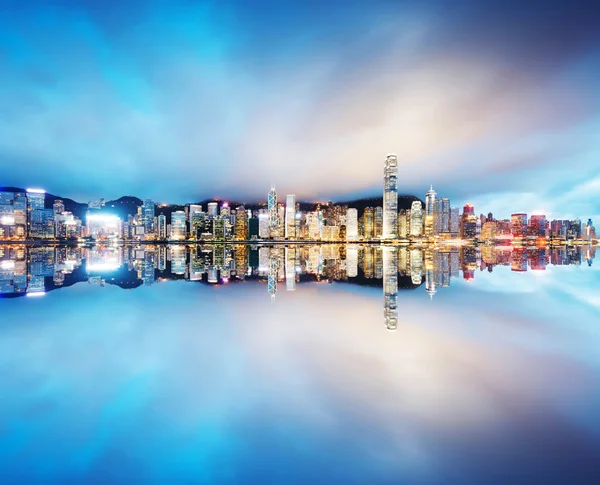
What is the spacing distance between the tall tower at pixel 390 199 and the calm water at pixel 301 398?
141989 millimetres

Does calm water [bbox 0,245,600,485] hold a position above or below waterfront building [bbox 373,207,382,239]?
below

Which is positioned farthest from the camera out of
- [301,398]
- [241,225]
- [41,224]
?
[241,225]

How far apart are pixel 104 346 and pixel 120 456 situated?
360cm

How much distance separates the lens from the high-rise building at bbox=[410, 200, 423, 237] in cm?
14662

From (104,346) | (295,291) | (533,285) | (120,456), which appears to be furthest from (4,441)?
(533,285)

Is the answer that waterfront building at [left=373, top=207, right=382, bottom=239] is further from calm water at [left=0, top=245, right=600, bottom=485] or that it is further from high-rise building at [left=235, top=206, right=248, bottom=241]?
calm water at [left=0, top=245, right=600, bottom=485]

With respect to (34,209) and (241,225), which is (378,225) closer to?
(241,225)

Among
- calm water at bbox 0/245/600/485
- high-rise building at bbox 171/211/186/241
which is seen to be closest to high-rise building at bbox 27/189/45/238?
high-rise building at bbox 171/211/186/241

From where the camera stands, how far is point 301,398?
4.04 meters

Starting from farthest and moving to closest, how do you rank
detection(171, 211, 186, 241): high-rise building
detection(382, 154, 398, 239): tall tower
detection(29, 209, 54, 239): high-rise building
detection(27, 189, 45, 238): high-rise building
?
detection(171, 211, 186, 241): high-rise building, detection(382, 154, 398, 239): tall tower, detection(29, 209, 54, 239): high-rise building, detection(27, 189, 45, 238): high-rise building

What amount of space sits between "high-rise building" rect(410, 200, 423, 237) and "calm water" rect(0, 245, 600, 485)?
144 metres

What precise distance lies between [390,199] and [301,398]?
15780cm

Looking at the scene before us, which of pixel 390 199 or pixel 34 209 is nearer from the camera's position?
pixel 34 209

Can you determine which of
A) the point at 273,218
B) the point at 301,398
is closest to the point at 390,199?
the point at 273,218
